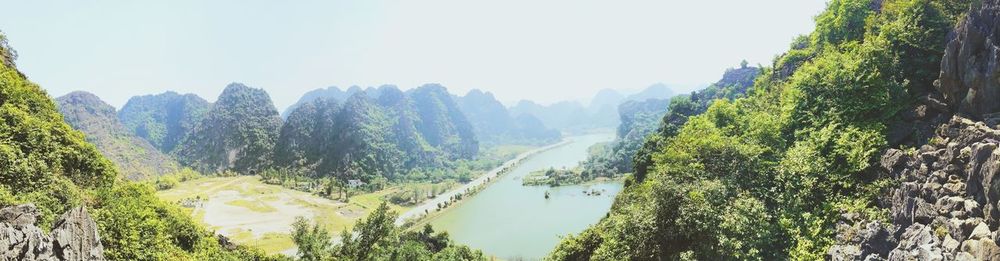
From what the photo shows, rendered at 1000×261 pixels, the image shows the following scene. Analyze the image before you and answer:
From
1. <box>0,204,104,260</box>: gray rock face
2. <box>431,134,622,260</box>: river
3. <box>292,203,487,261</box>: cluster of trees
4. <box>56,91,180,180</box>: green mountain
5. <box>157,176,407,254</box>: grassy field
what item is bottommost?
<box>431,134,622,260</box>: river

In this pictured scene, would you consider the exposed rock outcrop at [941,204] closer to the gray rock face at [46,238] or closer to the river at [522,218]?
the gray rock face at [46,238]

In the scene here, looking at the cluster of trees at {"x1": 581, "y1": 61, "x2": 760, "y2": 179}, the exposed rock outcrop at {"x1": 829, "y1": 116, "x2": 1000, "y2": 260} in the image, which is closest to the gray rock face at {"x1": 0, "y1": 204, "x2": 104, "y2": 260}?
the exposed rock outcrop at {"x1": 829, "y1": 116, "x2": 1000, "y2": 260}

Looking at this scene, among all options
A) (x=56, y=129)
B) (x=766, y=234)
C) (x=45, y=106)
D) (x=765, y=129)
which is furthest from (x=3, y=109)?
(x=765, y=129)

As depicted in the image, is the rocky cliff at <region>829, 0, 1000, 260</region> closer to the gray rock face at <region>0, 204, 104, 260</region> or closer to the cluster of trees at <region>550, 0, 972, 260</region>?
the cluster of trees at <region>550, 0, 972, 260</region>

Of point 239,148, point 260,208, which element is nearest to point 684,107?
point 260,208

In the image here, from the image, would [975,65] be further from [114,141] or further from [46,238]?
[114,141]

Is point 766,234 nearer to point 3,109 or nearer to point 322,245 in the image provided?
point 322,245

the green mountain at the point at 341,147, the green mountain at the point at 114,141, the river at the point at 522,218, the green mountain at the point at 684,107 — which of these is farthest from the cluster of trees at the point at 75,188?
the green mountain at the point at 114,141
